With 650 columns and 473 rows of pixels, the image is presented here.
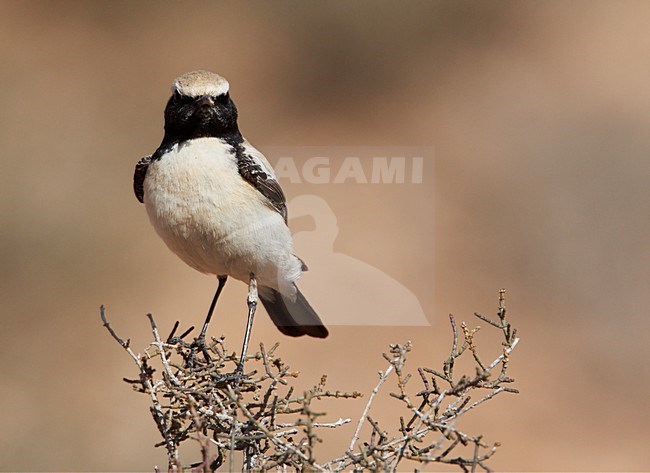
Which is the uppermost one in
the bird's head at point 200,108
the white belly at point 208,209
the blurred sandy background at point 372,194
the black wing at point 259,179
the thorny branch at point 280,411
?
the blurred sandy background at point 372,194

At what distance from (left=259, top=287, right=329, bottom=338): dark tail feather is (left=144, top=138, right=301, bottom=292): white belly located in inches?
20.8

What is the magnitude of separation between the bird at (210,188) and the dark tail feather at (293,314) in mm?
458

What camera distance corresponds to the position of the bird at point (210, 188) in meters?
3.32

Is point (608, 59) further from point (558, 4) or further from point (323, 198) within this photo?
point (323, 198)

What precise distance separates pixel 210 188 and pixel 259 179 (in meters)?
0.25

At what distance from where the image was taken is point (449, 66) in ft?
33.1

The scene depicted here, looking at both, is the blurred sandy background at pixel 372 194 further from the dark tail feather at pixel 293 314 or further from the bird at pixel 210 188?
the bird at pixel 210 188

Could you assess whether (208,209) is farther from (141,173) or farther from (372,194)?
(372,194)

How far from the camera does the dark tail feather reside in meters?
4.07

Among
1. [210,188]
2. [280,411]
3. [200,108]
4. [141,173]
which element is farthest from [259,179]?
[280,411]

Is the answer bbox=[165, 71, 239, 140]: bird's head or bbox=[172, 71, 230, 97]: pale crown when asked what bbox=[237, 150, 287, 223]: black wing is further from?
bbox=[172, 71, 230, 97]: pale crown

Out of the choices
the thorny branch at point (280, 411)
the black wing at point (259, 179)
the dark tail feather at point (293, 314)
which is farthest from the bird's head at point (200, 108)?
the dark tail feather at point (293, 314)

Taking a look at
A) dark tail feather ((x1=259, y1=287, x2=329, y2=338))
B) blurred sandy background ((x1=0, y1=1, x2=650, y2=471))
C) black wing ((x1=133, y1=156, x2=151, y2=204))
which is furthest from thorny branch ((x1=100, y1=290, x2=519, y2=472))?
blurred sandy background ((x1=0, y1=1, x2=650, y2=471))

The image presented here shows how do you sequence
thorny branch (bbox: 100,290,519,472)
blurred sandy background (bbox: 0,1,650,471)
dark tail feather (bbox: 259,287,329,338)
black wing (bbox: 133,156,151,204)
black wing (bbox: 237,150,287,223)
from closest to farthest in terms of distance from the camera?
1. thorny branch (bbox: 100,290,519,472)
2. black wing (bbox: 237,150,287,223)
3. black wing (bbox: 133,156,151,204)
4. dark tail feather (bbox: 259,287,329,338)
5. blurred sandy background (bbox: 0,1,650,471)
